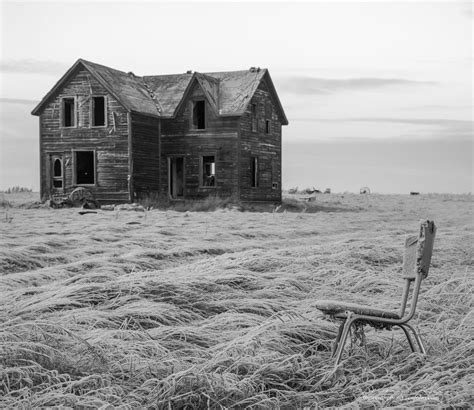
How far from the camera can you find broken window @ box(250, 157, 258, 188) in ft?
97.3

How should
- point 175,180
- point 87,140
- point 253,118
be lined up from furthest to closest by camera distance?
1. point 175,180
2. point 253,118
3. point 87,140

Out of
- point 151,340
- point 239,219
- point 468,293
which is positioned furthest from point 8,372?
point 239,219

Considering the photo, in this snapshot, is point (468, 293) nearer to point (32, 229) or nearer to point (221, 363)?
point (221, 363)

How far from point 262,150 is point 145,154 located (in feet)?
17.0

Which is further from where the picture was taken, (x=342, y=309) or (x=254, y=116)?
(x=254, y=116)

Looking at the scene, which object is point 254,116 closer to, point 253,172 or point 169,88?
point 253,172

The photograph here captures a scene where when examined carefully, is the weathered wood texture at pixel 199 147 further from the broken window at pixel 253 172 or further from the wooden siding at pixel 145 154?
the broken window at pixel 253 172

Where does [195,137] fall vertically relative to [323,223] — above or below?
above

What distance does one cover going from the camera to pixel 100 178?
27.8 m

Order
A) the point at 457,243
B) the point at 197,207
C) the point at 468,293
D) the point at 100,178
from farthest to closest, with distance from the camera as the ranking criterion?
the point at 100,178 → the point at 197,207 → the point at 457,243 → the point at 468,293

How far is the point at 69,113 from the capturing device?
31203 millimetres

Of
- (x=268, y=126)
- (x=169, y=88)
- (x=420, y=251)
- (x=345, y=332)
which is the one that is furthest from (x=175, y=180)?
(x=345, y=332)

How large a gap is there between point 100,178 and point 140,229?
41.9ft

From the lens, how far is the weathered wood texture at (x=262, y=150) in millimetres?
28703
